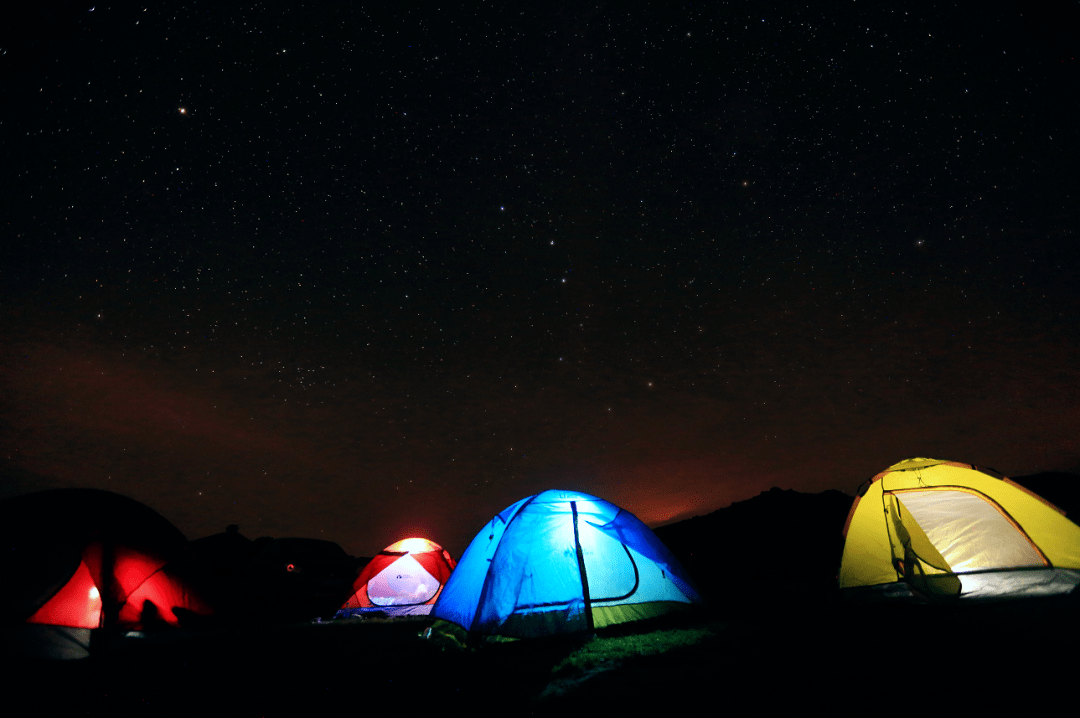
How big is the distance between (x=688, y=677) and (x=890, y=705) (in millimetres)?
1487

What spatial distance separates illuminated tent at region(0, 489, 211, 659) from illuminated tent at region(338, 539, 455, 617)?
452cm

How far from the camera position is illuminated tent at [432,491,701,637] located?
20.8 ft

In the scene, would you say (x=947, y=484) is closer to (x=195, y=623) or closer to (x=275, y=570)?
(x=195, y=623)

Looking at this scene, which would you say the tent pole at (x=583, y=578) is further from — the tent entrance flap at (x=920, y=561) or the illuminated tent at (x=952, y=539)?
the tent entrance flap at (x=920, y=561)

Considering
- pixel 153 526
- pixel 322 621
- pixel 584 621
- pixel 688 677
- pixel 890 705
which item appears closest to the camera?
pixel 890 705

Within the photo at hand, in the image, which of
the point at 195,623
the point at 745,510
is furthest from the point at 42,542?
the point at 745,510

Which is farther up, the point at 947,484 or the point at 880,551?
the point at 947,484

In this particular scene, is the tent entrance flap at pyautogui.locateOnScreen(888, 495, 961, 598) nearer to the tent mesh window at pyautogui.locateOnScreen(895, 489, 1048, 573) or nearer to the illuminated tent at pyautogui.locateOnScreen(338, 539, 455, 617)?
the tent mesh window at pyautogui.locateOnScreen(895, 489, 1048, 573)

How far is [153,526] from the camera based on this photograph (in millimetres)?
7465

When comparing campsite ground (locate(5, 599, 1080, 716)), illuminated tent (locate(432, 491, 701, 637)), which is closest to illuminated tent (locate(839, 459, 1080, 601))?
campsite ground (locate(5, 599, 1080, 716))

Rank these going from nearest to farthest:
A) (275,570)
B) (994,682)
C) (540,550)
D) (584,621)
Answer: (994,682) → (584,621) → (540,550) → (275,570)

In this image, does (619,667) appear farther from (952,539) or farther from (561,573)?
(952,539)

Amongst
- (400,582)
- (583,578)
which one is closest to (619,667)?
(583,578)

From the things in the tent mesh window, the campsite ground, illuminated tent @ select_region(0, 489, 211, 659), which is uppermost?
illuminated tent @ select_region(0, 489, 211, 659)
